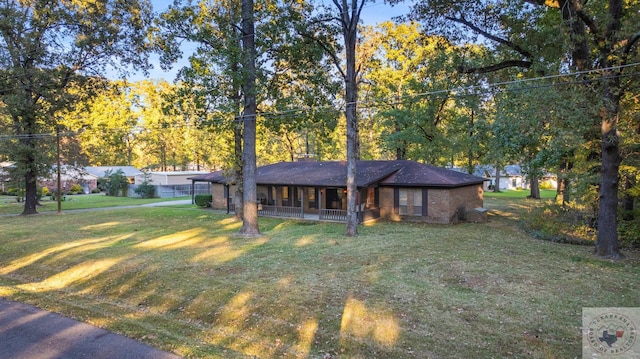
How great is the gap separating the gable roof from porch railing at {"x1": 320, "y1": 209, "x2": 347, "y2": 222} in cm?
189

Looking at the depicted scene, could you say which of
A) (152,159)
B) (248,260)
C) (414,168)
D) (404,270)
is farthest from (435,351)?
(152,159)

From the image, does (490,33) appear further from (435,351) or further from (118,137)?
(118,137)

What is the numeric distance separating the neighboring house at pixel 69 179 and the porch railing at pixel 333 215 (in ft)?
65.9

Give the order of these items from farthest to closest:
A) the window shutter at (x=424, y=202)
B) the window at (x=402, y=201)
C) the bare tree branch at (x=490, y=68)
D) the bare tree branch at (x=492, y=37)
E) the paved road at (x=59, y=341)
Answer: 1. the window at (x=402, y=201)
2. the window shutter at (x=424, y=202)
3. the bare tree branch at (x=490, y=68)
4. the bare tree branch at (x=492, y=37)
5. the paved road at (x=59, y=341)

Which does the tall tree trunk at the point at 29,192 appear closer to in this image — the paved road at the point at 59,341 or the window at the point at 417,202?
the paved road at the point at 59,341

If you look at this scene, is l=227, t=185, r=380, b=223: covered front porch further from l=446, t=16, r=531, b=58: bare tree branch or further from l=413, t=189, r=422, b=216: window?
l=446, t=16, r=531, b=58: bare tree branch

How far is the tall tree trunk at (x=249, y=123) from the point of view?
15484mm

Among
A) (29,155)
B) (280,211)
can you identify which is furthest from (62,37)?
(280,211)

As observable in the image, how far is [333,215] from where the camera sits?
2272 cm

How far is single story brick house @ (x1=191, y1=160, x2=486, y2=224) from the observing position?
2075 cm

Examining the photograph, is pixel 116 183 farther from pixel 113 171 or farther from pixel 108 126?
pixel 108 126

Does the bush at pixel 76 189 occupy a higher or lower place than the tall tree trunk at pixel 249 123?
lower

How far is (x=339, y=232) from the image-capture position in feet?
57.9

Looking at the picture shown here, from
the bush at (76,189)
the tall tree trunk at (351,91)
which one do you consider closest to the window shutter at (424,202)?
the tall tree trunk at (351,91)
